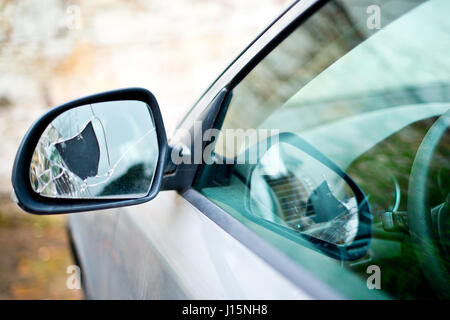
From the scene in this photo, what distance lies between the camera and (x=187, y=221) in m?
1.43

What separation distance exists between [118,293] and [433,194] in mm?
1206

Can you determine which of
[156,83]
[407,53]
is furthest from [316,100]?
[156,83]

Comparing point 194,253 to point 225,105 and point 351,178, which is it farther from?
point 351,178

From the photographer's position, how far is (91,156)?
53.9 inches

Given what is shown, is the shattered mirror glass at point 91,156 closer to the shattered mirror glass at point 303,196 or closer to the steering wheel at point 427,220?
the shattered mirror glass at point 303,196

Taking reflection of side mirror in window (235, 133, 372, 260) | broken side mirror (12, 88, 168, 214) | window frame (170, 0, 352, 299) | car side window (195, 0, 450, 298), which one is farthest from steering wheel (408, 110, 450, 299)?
broken side mirror (12, 88, 168, 214)

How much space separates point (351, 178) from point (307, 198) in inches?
8.1

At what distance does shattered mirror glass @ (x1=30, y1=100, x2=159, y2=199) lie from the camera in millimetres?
1377

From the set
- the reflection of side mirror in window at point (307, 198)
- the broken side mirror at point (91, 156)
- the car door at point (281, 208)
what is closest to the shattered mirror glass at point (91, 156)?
the broken side mirror at point (91, 156)

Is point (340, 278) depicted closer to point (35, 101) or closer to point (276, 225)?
point (276, 225)

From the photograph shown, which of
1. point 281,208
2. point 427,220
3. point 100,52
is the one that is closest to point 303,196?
point 281,208

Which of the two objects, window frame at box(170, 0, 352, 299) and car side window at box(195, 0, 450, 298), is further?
car side window at box(195, 0, 450, 298)

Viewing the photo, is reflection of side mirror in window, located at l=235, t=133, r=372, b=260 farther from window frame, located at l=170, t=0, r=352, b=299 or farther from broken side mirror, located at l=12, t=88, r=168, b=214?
broken side mirror, located at l=12, t=88, r=168, b=214

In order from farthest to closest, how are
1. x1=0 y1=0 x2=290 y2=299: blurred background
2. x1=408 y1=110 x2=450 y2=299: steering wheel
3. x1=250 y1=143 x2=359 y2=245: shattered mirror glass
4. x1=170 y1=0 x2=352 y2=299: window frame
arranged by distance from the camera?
x1=0 y1=0 x2=290 y2=299: blurred background < x1=250 y1=143 x2=359 y2=245: shattered mirror glass < x1=408 y1=110 x2=450 y2=299: steering wheel < x1=170 y1=0 x2=352 y2=299: window frame
